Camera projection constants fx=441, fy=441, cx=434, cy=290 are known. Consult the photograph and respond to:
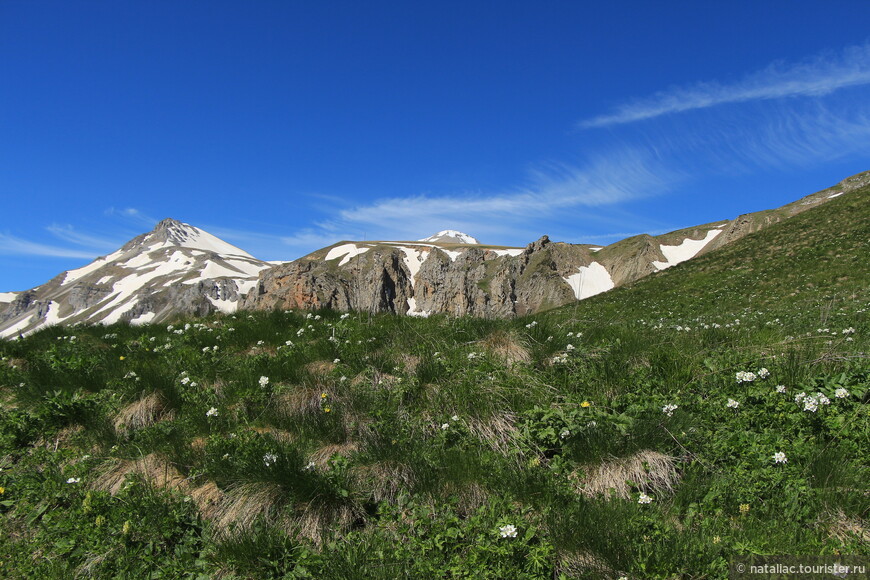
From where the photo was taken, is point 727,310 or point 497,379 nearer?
point 497,379

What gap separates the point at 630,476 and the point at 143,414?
21.0 ft

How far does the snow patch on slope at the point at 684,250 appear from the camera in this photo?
145m

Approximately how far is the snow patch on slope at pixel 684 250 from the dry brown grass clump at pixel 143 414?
515 feet

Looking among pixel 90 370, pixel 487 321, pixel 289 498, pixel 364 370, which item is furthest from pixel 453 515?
pixel 90 370

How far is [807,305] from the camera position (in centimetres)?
1938

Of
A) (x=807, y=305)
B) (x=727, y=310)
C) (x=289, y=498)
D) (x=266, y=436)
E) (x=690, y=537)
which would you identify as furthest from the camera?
(x=727, y=310)

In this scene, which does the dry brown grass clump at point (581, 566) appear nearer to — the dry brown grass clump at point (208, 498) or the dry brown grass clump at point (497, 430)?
the dry brown grass clump at point (497, 430)

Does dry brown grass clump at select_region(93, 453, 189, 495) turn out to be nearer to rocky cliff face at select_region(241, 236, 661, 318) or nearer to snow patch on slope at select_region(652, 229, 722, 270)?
rocky cliff face at select_region(241, 236, 661, 318)

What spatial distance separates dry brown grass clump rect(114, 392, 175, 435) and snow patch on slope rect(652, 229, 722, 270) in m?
157

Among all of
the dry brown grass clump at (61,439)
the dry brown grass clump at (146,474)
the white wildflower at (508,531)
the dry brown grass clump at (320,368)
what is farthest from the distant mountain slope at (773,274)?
the dry brown grass clump at (61,439)

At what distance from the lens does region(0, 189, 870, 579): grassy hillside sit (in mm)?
3557

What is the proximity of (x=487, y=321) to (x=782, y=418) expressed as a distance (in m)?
4.44

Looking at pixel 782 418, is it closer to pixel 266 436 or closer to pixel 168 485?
pixel 266 436

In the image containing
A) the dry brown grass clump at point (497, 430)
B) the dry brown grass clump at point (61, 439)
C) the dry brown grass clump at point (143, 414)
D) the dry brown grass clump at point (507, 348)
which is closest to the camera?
the dry brown grass clump at point (497, 430)
